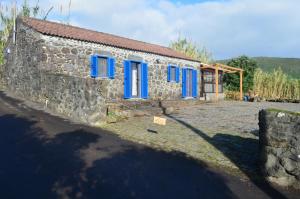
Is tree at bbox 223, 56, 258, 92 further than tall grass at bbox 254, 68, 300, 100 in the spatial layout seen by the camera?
Yes

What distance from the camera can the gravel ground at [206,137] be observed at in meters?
7.93

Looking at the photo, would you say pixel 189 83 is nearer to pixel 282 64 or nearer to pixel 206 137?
pixel 206 137

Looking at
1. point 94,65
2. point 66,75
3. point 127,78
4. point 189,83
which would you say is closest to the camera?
point 66,75

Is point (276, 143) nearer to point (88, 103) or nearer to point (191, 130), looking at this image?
point (191, 130)

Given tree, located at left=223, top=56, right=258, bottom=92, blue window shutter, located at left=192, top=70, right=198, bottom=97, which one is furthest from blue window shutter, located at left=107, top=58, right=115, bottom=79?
tree, located at left=223, top=56, right=258, bottom=92

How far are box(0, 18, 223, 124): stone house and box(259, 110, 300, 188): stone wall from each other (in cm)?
575

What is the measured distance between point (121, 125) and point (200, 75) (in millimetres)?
13815

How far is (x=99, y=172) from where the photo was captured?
21.7 feet

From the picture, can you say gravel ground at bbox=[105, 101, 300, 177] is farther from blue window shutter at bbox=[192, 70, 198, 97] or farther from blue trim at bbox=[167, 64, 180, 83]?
blue window shutter at bbox=[192, 70, 198, 97]

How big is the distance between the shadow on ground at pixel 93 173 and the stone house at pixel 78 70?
2781 millimetres

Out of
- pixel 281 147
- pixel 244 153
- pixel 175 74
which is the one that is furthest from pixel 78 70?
pixel 281 147

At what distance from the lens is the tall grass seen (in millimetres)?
28297

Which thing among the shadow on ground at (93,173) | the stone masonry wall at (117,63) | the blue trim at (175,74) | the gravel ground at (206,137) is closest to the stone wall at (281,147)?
the gravel ground at (206,137)

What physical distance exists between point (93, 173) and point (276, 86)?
25504 millimetres
